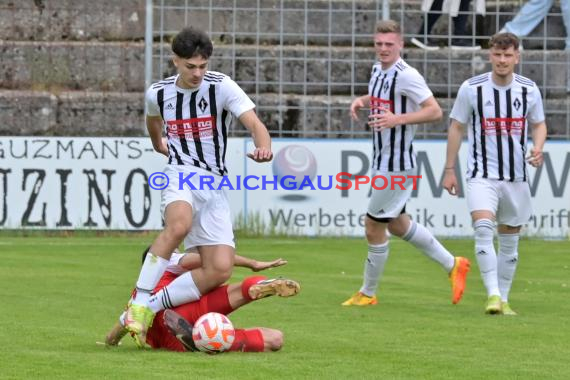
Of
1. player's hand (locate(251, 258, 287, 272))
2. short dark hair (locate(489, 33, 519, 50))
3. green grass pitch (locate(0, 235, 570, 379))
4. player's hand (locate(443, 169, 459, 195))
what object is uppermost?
short dark hair (locate(489, 33, 519, 50))

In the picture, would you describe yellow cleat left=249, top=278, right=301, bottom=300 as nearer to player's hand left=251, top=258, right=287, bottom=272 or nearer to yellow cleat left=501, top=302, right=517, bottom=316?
player's hand left=251, top=258, right=287, bottom=272

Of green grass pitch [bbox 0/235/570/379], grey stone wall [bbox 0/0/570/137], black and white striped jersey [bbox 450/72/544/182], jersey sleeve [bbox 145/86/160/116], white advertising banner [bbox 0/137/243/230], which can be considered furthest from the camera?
grey stone wall [bbox 0/0/570/137]

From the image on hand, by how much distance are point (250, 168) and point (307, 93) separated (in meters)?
2.30

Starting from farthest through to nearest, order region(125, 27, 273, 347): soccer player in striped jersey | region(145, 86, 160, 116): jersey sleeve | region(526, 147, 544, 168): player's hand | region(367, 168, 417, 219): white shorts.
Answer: region(367, 168, 417, 219): white shorts < region(526, 147, 544, 168): player's hand < region(145, 86, 160, 116): jersey sleeve < region(125, 27, 273, 347): soccer player in striped jersey

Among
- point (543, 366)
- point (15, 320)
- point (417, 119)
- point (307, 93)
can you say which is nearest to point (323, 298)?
point (417, 119)

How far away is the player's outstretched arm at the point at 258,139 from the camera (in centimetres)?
830

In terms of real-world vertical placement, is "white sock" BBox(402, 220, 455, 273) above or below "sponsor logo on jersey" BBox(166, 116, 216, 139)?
below

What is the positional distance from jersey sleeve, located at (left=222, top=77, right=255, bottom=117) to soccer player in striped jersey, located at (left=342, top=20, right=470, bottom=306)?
2.65 meters

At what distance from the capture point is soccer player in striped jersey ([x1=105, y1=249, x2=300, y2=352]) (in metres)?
8.05

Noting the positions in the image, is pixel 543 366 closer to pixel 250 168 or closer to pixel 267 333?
pixel 267 333

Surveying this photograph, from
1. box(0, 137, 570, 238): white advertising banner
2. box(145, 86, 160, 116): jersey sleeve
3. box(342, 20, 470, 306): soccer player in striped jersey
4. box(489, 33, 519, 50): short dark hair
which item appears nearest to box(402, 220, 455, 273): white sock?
box(342, 20, 470, 306): soccer player in striped jersey

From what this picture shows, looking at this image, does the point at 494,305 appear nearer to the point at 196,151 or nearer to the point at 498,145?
the point at 498,145

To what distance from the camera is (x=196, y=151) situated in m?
8.95

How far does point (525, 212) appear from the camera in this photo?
11109mm
